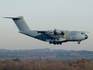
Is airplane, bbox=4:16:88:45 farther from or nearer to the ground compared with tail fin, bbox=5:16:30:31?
nearer to the ground

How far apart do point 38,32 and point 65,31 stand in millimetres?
4130

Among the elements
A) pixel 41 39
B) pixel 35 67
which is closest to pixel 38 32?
pixel 41 39

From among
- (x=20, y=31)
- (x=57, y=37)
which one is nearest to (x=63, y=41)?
(x=57, y=37)

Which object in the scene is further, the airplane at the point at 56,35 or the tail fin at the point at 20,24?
the tail fin at the point at 20,24

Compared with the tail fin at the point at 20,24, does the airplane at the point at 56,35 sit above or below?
below

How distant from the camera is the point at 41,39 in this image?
53.2 meters

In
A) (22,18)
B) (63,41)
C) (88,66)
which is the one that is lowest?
(88,66)

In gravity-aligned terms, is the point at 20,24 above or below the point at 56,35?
above

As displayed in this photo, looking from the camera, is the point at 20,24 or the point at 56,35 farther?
the point at 20,24

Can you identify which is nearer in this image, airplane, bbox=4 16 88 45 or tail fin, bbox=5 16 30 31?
airplane, bbox=4 16 88 45

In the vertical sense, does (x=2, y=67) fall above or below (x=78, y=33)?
below

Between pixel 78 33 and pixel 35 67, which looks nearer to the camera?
pixel 78 33

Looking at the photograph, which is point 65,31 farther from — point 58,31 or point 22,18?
point 22,18

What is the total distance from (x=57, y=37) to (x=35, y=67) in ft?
199
